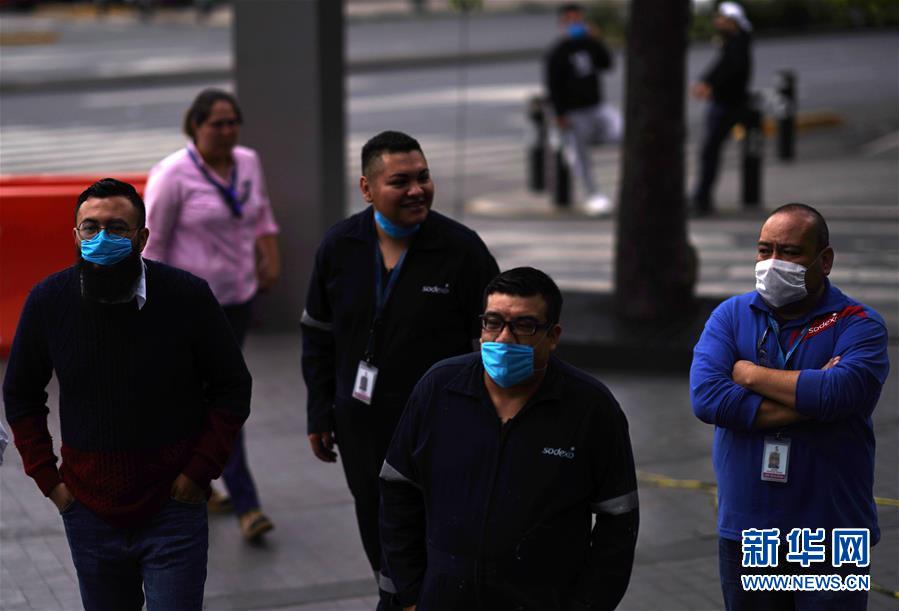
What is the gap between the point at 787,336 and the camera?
496 cm

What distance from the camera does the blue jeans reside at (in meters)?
4.84

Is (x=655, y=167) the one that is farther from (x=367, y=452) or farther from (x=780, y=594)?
(x=780, y=594)

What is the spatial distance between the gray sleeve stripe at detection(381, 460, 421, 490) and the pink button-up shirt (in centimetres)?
311

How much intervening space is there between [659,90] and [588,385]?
671cm

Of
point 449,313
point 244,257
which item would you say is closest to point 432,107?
point 244,257

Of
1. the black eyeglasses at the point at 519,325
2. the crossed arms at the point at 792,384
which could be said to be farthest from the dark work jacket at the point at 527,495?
the crossed arms at the point at 792,384

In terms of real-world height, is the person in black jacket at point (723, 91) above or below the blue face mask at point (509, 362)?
below

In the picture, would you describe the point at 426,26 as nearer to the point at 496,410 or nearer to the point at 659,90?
the point at 659,90

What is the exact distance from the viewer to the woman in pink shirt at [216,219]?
7383mm

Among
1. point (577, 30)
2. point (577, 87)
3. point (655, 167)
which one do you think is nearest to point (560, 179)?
point (577, 87)

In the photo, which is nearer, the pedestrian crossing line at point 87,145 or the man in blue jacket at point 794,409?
the man in blue jacket at point 794,409

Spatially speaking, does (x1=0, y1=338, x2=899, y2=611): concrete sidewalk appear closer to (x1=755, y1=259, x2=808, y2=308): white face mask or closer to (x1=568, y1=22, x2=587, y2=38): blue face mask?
(x1=755, y1=259, x2=808, y2=308): white face mask

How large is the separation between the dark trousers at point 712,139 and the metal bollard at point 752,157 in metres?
0.24
